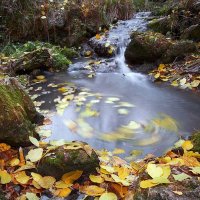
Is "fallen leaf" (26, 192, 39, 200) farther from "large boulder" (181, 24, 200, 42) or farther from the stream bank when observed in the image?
"large boulder" (181, 24, 200, 42)

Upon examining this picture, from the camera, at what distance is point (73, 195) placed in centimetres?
270

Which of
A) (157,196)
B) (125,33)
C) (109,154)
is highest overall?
(125,33)

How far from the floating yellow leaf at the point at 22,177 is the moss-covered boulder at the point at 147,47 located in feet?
17.2

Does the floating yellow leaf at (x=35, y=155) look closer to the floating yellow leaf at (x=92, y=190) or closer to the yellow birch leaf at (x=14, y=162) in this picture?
the yellow birch leaf at (x=14, y=162)

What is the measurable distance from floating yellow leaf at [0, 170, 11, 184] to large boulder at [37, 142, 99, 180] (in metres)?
0.26

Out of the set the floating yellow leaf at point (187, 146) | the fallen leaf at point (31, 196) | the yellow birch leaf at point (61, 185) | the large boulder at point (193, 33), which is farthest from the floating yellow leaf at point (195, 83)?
the fallen leaf at point (31, 196)

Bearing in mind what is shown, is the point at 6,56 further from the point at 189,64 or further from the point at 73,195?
the point at 73,195

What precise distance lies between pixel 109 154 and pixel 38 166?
1013mm

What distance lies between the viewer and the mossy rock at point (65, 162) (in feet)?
9.05

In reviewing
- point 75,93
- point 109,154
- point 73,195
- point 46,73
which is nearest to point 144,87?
point 75,93

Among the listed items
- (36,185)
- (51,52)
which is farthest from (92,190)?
(51,52)

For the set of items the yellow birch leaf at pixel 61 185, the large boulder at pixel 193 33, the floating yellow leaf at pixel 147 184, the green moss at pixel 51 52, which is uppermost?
the large boulder at pixel 193 33

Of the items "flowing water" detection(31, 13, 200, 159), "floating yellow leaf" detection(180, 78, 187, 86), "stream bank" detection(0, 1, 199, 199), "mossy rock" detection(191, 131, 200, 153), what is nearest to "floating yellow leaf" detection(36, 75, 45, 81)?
"stream bank" detection(0, 1, 199, 199)

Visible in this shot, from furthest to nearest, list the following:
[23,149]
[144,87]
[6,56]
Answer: [6,56], [144,87], [23,149]
